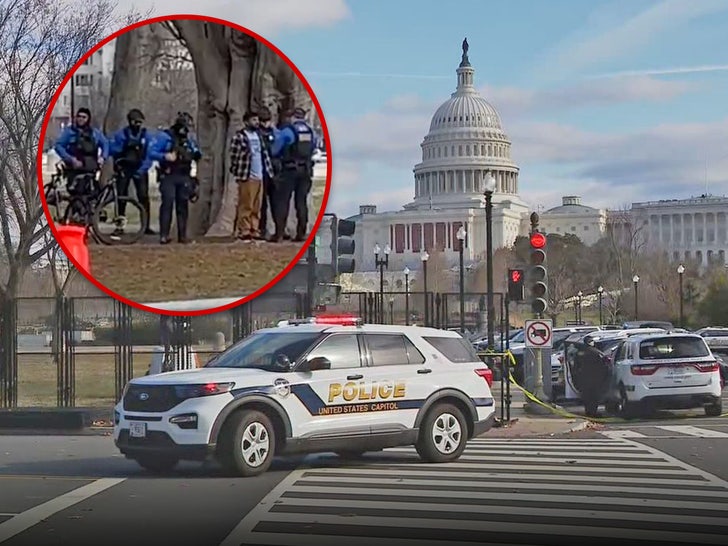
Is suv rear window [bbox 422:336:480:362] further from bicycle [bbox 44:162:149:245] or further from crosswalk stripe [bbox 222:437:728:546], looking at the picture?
bicycle [bbox 44:162:149:245]

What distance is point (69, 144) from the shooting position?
7.31 m

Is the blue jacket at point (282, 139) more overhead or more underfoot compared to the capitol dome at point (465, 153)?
more underfoot

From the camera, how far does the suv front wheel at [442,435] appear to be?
1400 centimetres

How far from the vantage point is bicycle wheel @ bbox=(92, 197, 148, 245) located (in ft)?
23.9

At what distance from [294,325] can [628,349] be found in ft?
31.9

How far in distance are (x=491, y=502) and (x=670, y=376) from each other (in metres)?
11.7

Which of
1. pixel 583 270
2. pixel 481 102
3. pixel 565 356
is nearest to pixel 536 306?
pixel 565 356

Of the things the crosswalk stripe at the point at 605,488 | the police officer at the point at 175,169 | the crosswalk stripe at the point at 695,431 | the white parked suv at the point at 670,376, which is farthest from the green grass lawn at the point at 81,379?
the police officer at the point at 175,169

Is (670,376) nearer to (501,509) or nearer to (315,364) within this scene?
(315,364)

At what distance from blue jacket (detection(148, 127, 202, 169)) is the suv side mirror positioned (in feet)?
20.8

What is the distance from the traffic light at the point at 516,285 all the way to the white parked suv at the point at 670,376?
321 cm

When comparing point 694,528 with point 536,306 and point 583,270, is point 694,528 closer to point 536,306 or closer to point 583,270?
point 536,306

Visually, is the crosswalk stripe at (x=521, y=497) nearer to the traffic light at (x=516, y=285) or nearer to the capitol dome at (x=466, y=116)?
the traffic light at (x=516, y=285)

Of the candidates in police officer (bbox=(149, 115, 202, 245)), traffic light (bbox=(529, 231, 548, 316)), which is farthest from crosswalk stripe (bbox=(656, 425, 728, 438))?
police officer (bbox=(149, 115, 202, 245))
